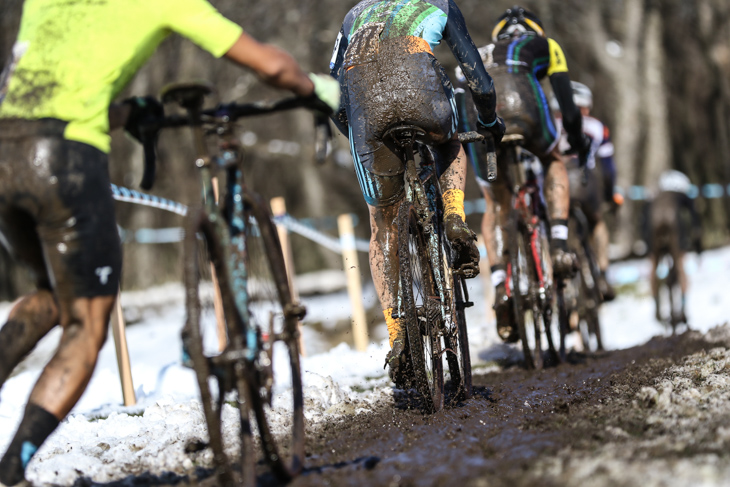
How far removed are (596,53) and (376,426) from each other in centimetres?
1855

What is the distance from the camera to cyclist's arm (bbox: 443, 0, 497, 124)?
4613 millimetres

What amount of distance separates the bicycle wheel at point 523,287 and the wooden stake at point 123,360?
2.63 metres

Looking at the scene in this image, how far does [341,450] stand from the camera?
11.6 feet

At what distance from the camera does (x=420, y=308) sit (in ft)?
14.1

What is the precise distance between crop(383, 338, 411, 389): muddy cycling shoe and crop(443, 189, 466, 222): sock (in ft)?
2.65

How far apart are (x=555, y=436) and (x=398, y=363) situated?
1166mm

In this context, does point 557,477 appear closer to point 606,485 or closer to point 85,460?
point 606,485

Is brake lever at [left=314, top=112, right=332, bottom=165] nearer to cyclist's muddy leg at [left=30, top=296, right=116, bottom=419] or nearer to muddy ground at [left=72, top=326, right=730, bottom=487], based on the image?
cyclist's muddy leg at [left=30, top=296, right=116, bottom=419]

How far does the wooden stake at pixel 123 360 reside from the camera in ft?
17.4

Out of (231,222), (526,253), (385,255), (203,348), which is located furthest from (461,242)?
(203,348)

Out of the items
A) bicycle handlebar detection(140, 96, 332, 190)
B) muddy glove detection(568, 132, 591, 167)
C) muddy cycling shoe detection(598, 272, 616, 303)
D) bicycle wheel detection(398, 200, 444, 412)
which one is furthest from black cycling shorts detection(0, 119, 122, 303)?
muddy cycling shoe detection(598, 272, 616, 303)

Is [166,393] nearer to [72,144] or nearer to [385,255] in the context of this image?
[385,255]

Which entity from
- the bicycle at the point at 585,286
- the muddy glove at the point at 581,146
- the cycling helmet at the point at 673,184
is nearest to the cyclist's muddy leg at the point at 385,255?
the muddy glove at the point at 581,146

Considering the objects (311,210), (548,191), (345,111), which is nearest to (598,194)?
(548,191)
